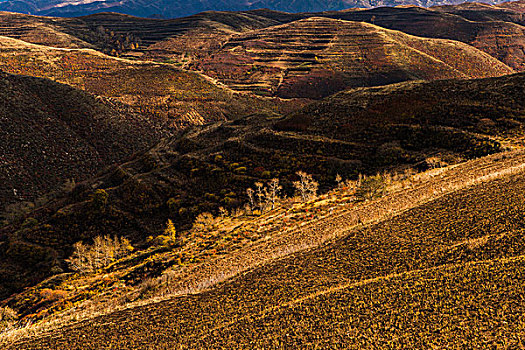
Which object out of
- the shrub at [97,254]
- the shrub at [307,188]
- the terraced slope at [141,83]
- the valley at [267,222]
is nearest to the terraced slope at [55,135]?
the valley at [267,222]

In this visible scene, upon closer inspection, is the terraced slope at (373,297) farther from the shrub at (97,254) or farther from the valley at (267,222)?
the shrub at (97,254)

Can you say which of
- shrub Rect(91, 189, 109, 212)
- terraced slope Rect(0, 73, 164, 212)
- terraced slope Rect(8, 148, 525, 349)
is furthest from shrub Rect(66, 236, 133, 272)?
terraced slope Rect(0, 73, 164, 212)

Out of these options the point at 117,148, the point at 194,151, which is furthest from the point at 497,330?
the point at 117,148

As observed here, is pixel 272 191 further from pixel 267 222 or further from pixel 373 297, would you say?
pixel 373 297

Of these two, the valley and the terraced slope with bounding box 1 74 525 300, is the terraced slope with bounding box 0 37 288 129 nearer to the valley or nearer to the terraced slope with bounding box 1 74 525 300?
the valley

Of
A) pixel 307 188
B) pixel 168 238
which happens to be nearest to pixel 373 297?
pixel 307 188
